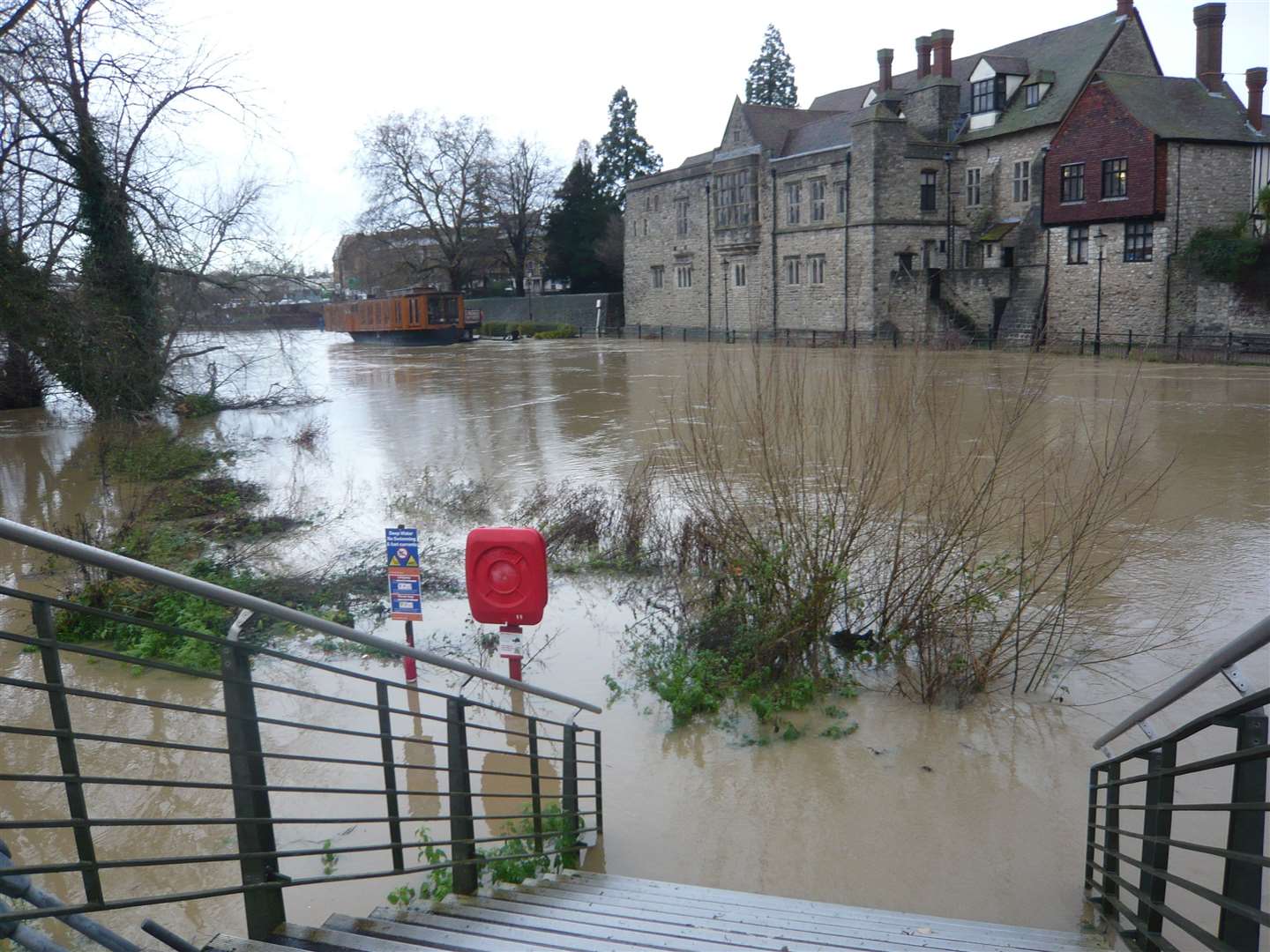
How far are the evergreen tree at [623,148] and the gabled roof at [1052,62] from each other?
26223 millimetres

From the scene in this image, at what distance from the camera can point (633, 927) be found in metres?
3.78

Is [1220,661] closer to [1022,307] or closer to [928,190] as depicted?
[1022,307]

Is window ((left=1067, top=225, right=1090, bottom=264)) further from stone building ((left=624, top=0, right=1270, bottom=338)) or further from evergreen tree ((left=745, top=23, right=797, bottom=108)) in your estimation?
evergreen tree ((left=745, top=23, right=797, bottom=108))

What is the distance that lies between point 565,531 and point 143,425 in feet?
40.1

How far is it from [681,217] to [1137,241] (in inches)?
956

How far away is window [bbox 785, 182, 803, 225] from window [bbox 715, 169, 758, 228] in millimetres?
2054

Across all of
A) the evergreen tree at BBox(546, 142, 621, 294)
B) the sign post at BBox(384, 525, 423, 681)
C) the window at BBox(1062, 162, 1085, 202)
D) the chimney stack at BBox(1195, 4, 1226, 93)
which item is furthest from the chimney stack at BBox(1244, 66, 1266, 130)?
the sign post at BBox(384, 525, 423, 681)

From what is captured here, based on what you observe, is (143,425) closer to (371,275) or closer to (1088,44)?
(1088,44)

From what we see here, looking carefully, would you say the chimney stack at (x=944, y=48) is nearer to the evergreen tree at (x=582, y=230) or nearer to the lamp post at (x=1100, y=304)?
the lamp post at (x=1100, y=304)

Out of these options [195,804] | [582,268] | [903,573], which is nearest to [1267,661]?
[903,573]

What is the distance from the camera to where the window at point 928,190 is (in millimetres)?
42906

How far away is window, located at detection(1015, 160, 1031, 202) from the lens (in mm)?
40688

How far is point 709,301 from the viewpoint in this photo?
172ft

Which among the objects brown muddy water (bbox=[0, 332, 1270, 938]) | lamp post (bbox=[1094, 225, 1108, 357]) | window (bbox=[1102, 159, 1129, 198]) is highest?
window (bbox=[1102, 159, 1129, 198])
